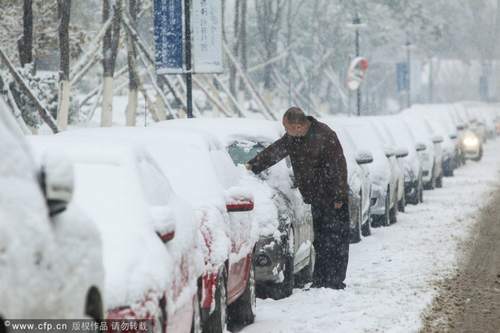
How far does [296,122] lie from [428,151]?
17.2 m

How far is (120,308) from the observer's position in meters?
6.35

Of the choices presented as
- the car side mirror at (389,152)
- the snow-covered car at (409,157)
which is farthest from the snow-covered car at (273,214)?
the snow-covered car at (409,157)

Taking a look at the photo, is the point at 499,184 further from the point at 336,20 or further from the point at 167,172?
the point at 336,20

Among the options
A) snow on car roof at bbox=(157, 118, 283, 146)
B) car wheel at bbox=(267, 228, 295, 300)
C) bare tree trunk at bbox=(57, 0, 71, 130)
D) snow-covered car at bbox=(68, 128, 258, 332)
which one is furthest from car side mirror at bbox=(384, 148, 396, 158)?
snow-covered car at bbox=(68, 128, 258, 332)

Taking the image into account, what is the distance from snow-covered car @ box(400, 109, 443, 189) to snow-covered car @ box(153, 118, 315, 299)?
15988mm

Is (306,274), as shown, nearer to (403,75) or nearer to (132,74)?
(132,74)

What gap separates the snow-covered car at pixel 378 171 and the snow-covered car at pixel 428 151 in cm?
696

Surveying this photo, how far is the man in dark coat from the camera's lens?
12930mm

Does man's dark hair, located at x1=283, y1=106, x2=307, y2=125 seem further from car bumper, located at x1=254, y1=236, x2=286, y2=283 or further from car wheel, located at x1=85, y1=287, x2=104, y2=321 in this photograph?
car wheel, located at x1=85, y1=287, x2=104, y2=321

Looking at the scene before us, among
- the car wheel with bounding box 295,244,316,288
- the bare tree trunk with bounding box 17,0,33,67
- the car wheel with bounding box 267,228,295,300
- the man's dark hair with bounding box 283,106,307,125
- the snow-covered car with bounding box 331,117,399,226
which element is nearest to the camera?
the car wheel with bounding box 267,228,295,300

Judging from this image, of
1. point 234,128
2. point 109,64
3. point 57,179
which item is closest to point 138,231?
point 57,179

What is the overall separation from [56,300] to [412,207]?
20.4 metres

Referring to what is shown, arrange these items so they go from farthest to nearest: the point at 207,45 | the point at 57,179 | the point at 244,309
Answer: the point at 207,45
the point at 244,309
the point at 57,179

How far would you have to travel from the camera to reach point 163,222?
7.09 metres
